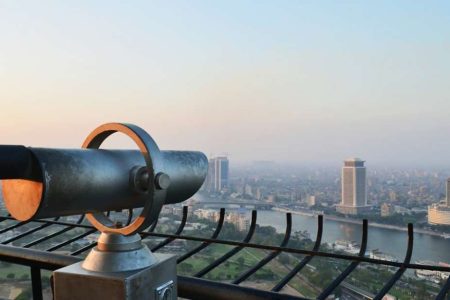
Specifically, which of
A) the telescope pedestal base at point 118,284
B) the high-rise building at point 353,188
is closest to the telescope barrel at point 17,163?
the telescope pedestal base at point 118,284

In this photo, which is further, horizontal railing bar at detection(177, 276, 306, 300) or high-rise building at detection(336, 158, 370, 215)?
high-rise building at detection(336, 158, 370, 215)

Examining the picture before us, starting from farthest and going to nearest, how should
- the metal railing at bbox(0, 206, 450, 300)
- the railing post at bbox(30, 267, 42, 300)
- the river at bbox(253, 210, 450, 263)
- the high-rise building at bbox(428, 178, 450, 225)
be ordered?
the high-rise building at bbox(428, 178, 450, 225), the river at bbox(253, 210, 450, 263), the railing post at bbox(30, 267, 42, 300), the metal railing at bbox(0, 206, 450, 300)

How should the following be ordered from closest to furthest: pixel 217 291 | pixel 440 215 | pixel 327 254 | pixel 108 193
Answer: pixel 108 193 < pixel 217 291 < pixel 327 254 < pixel 440 215

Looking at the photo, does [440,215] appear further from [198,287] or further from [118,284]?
[118,284]

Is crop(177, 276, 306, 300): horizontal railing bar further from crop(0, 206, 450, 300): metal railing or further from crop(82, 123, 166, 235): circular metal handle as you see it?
crop(82, 123, 166, 235): circular metal handle

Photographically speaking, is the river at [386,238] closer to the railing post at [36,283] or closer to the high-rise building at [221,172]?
the railing post at [36,283]

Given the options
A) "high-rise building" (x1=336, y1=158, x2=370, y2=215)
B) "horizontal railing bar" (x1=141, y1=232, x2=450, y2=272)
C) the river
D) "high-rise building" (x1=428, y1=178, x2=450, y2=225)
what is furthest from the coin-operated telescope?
"high-rise building" (x1=336, y1=158, x2=370, y2=215)

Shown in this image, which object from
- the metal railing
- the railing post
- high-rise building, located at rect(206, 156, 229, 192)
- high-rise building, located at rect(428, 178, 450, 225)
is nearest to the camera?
the metal railing

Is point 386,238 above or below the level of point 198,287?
below

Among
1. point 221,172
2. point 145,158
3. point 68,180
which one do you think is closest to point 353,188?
point 221,172
